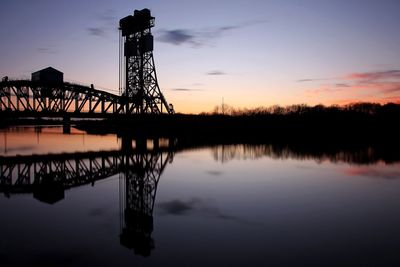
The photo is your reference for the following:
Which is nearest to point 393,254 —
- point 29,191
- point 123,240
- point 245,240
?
point 245,240

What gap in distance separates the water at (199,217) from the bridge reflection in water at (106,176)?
0.32 ft

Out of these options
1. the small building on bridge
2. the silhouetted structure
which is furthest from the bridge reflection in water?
the small building on bridge

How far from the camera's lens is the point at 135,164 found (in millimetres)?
34688

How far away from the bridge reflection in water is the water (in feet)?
0.32

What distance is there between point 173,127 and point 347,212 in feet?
246

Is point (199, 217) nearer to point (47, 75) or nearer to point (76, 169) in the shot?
point (76, 169)

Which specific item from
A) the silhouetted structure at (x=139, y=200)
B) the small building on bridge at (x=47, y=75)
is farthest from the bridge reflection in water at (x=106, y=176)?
the small building on bridge at (x=47, y=75)

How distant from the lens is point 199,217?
16.3 meters

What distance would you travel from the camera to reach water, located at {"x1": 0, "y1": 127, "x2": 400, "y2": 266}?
1174 cm

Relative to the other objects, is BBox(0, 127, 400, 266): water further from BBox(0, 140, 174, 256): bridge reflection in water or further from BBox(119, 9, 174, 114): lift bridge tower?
BBox(119, 9, 174, 114): lift bridge tower

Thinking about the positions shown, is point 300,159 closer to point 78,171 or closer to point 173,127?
point 78,171

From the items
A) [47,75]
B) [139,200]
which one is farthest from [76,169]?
[47,75]

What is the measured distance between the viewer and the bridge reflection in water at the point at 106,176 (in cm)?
1540

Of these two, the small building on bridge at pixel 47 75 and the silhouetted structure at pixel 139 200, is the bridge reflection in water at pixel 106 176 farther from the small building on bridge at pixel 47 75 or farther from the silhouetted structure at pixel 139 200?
the small building on bridge at pixel 47 75
